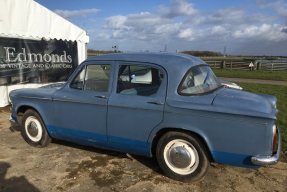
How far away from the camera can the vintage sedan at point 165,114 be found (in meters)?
4.11

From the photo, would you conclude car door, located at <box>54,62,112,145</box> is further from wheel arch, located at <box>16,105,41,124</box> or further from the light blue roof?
wheel arch, located at <box>16,105,41,124</box>

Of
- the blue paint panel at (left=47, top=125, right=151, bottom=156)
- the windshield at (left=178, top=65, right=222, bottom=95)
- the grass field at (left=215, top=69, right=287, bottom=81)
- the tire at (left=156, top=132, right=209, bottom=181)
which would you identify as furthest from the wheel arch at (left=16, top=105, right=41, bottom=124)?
the grass field at (left=215, top=69, right=287, bottom=81)

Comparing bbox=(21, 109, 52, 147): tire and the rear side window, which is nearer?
the rear side window

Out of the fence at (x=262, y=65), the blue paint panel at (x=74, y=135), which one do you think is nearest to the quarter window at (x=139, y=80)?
the blue paint panel at (x=74, y=135)

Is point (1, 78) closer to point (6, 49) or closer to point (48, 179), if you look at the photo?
point (6, 49)

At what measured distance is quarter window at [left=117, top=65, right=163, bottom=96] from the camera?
15.6 feet

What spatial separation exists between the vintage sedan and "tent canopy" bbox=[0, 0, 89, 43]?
553 centimetres

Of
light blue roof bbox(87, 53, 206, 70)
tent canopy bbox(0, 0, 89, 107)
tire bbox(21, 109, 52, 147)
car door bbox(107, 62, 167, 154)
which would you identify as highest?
tent canopy bbox(0, 0, 89, 107)

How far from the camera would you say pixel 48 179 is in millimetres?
4723

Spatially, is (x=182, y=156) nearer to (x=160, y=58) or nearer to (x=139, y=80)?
(x=139, y=80)

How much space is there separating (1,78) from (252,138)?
8.38 meters

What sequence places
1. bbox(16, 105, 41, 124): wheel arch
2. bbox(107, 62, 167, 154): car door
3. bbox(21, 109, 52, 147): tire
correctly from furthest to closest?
1. bbox(16, 105, 41, 124): wheel arch
2. bbox(21, 109, 52, 147): tire
3. bbox(107, 62, 167, 154): car door

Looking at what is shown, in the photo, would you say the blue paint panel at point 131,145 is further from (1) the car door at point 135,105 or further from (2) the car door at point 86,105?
(2) the car door at point 86,105

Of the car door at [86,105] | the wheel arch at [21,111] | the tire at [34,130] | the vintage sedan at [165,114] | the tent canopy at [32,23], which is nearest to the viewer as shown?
the vintage sedan at [165,114]
